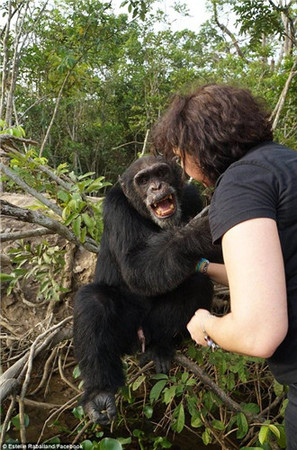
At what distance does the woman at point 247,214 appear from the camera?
125 cm

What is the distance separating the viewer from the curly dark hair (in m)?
1.66

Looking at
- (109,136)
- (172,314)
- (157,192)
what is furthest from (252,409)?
(109,136)

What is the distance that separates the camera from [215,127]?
1663 mm

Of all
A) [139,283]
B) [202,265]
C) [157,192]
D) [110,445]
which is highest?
[157,192]

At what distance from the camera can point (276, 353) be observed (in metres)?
1.56

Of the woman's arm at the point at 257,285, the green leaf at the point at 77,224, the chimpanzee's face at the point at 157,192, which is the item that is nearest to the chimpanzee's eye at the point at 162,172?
the chimpanzee's face at the point at 157,192

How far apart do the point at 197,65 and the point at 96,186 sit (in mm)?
14663

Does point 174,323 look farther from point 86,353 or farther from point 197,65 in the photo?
point 197,65

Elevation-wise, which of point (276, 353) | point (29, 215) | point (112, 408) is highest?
point (29, 215)

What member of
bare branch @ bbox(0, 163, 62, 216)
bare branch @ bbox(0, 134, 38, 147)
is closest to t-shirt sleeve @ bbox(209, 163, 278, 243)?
bare branch @ bbox(0, 134, 38, 147)

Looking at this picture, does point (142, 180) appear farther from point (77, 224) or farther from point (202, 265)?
point (202, 265)

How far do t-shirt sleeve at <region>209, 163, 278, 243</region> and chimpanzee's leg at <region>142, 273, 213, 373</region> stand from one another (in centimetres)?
172

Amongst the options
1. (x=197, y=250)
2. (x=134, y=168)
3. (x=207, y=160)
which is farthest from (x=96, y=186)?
(x=207, y=160)

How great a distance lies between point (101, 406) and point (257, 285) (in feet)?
6.69
